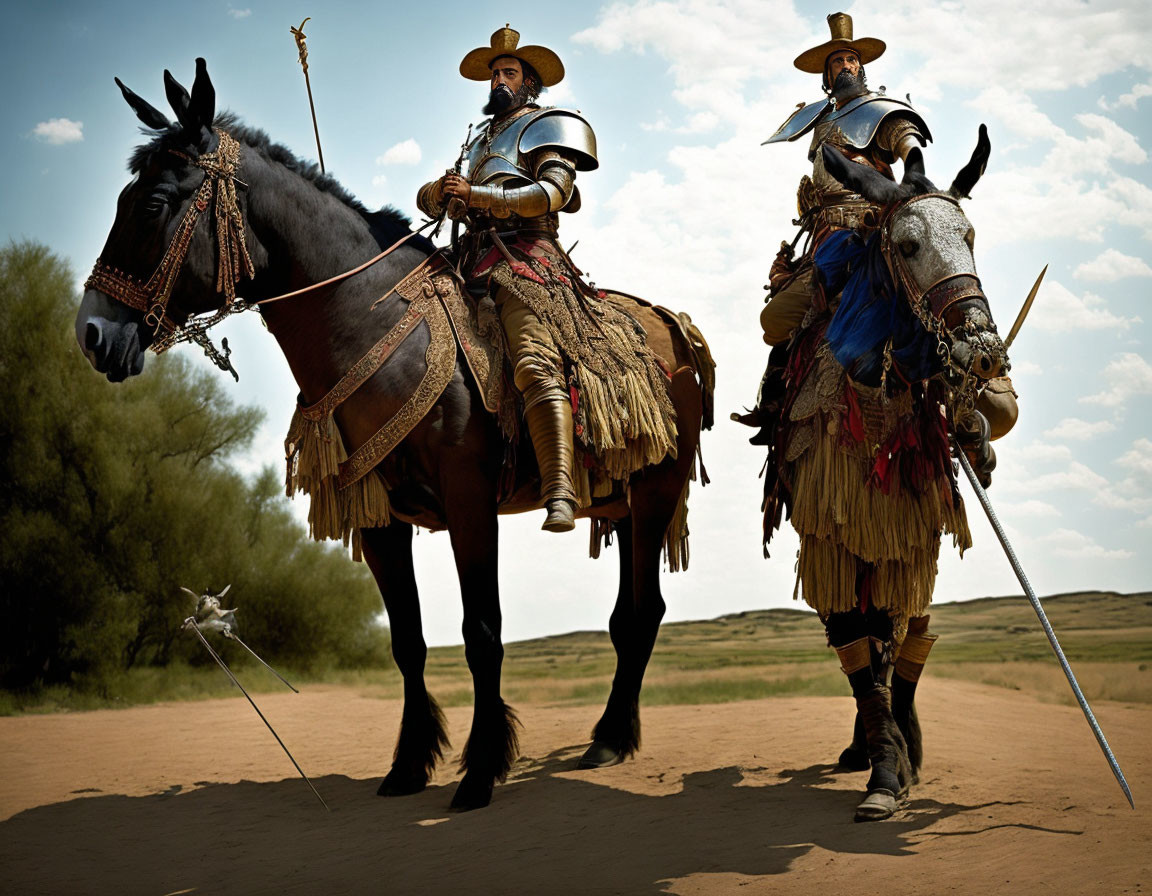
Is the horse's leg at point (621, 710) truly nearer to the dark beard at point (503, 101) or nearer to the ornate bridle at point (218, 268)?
the dark beard at point (503, 101)

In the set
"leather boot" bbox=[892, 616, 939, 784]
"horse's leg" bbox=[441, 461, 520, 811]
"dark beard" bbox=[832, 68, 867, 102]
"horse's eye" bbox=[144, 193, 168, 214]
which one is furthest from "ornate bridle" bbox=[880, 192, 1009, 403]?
→ "horse's eye" bbox=[144, 193, 168, 214]

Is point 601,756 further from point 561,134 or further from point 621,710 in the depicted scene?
point 561,134

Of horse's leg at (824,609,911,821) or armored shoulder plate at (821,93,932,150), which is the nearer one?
horse's leg at (824,609,911,821)

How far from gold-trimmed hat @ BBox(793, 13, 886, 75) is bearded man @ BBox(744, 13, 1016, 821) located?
358mm

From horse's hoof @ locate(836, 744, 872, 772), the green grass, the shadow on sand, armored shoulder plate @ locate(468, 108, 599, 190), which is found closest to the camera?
the shadow on sand

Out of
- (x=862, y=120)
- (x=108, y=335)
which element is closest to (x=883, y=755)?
(x=862, y=120)

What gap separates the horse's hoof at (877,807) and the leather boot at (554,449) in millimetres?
1702

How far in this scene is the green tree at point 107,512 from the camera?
1109cm

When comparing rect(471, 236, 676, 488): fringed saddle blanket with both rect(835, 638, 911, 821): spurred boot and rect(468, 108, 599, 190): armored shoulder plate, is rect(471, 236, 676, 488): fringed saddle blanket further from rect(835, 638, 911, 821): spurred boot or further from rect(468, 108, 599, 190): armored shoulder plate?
rect(835, 638, 911, 821): spurred boot

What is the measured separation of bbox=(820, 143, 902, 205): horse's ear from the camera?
449cm

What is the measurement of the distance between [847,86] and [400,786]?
168 inches

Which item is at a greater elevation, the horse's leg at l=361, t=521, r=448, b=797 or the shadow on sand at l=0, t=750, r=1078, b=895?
the horse's leg at l=361, t=521, r=448, b=797

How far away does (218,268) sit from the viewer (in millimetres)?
4957

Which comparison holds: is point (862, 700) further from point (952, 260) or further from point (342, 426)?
point (342, 426)
